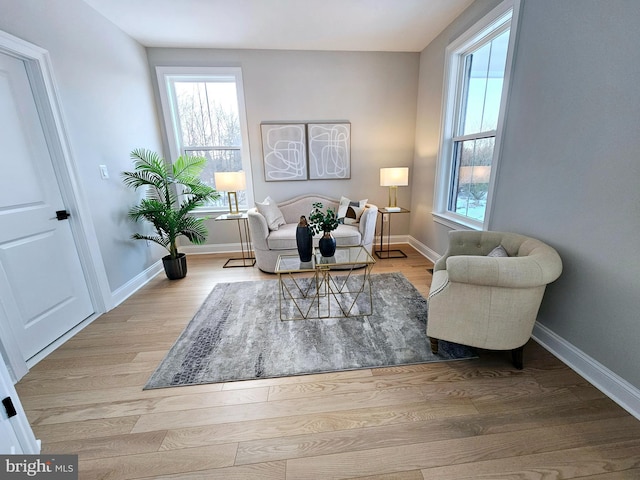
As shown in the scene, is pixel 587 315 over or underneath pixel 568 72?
underneath

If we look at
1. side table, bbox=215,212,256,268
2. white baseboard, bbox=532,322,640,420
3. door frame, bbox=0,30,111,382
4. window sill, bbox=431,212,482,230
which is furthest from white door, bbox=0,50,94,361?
window sill, bbox=431,212,482,230

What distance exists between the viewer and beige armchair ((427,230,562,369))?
139 centimetres

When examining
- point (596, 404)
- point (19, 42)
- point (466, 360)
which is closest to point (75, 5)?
point (19, 42)

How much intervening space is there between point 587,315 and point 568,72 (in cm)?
146

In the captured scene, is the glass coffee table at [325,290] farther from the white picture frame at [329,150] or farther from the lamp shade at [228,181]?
the white picture frame at [329,150]

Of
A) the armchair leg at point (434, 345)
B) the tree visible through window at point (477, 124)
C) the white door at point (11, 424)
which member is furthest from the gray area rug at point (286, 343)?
the tree visible through window at point (477, 124)

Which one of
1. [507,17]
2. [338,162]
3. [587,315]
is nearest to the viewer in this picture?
[587,315]

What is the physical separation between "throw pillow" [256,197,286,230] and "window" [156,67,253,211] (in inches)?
25.0

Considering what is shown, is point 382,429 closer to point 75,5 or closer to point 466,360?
point 466,360

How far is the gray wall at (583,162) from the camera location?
131cm

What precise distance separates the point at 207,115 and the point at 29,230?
246 cm

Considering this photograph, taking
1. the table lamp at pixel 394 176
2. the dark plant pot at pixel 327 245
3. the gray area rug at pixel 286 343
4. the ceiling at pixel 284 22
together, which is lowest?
the gray area rug at pixel 286 343

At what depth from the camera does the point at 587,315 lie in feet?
5.05

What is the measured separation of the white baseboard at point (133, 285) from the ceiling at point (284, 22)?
260 cm
